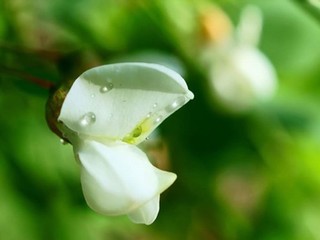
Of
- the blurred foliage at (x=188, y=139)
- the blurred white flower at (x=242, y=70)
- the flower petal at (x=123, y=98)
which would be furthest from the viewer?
the blurred white flower at (x=242, y=70)

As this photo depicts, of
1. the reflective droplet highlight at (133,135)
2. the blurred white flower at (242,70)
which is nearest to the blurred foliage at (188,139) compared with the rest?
the blurred white flower at (242,70)

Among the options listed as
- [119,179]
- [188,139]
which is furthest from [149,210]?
[188,139]

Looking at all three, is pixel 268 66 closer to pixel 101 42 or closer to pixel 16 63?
pixel 101 42

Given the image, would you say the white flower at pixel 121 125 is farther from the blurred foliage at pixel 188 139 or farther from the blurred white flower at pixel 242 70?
the blurred white flower at pixel 242 70

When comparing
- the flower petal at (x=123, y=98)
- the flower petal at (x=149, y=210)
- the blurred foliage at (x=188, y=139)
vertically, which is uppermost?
the flower petal at (x=123, y=98)

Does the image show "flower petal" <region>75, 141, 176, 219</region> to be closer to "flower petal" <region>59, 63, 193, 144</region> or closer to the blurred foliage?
"flower petal" <region>59, 63, 193, 144</region>

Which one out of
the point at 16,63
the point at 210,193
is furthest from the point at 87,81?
the point at 210,193

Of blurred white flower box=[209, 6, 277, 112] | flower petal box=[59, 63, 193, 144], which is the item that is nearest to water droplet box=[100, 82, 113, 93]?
flower petal box=[59, 63, 193, 144]

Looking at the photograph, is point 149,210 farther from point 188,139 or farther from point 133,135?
point 188,139

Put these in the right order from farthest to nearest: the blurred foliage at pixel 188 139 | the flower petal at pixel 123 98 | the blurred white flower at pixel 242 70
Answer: the blurred white flower at pixel 242 70, the blurred foliage at pixel 188 139, the flower petal at pixel 123 98
